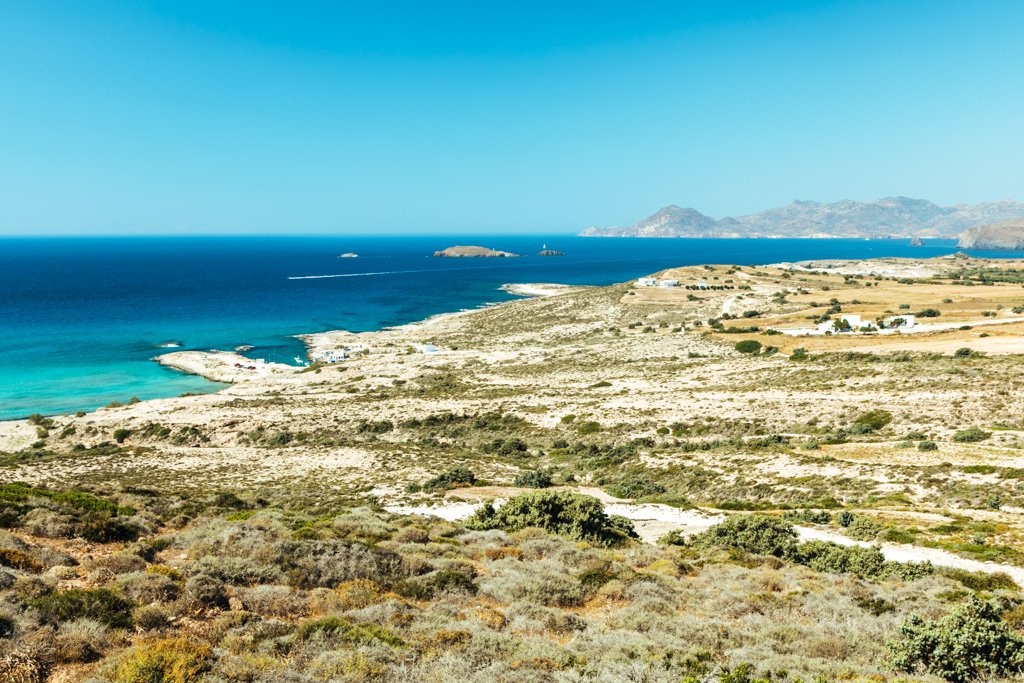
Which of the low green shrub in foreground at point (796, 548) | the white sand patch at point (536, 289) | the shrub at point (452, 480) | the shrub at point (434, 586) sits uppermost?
the white sand patch at point (536, 289)

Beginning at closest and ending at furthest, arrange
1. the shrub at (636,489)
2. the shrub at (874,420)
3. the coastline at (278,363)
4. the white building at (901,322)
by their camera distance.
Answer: the shrub at (636,489)
the shrub at (874,420)
the white building at (901,322)
the coastline at (278,363)

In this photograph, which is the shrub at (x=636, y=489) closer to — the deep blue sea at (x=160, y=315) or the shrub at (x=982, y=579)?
the shrub at (x=982, y=579)

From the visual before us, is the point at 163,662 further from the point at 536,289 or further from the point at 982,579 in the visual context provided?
the point at 536,289

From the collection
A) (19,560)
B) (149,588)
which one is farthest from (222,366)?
(149,588)

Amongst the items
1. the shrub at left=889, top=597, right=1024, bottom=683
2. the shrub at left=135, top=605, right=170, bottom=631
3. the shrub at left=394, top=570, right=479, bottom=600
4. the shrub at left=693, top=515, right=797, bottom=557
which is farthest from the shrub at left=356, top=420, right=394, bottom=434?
the shrub at left=889, top=597, right=1024, bottom=683

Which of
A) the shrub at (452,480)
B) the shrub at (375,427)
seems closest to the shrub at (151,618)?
the shrub at (452,480)

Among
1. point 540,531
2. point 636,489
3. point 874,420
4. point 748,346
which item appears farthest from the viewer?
point 748,346

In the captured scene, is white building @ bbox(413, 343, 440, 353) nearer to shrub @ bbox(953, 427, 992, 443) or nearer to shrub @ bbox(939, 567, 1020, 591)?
shrub @ bbox(953, 427, 992, 443)
